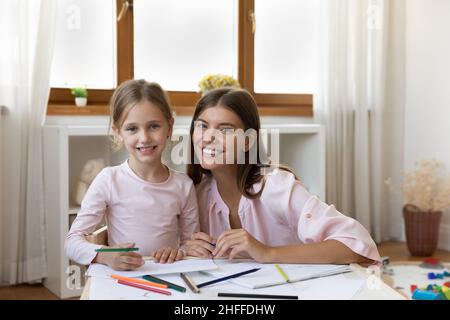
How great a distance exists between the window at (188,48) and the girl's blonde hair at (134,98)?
1.43 meters

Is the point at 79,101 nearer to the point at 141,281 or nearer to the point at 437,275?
the point at 437,275

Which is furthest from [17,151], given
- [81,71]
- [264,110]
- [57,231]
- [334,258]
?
[334,258]

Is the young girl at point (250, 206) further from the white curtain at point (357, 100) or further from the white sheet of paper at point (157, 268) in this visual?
the white curtain at point (357, 100)

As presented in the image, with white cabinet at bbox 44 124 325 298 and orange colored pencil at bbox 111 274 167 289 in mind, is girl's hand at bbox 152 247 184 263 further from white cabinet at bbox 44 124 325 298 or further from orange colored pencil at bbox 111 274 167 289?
white cabinet at bbox 44 124 325 298

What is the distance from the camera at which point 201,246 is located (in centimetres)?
111

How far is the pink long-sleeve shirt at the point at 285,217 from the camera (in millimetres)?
1141

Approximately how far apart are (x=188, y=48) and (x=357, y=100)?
111 centimetres

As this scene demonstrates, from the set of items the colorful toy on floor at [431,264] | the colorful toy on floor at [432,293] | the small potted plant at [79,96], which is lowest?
the colorful toy on floor at [431,264]

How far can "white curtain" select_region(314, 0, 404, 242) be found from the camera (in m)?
3.45

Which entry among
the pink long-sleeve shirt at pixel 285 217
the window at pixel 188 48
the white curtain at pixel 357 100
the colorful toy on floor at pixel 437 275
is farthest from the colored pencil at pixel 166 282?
the white curtain at pixel 357 100

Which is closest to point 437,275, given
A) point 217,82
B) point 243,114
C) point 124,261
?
point 217,82

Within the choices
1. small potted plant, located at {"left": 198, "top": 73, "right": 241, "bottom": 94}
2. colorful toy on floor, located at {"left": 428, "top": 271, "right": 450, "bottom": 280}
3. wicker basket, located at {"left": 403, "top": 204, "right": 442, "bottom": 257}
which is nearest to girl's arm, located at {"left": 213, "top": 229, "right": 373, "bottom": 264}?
colorful toy on floor, located at {"left": 428, "top": 271, "right": 450, "bottom": 280}

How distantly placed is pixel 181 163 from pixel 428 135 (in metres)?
1.67

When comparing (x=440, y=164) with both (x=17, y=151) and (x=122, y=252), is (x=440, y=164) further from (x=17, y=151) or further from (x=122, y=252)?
(x=122, y=252)
